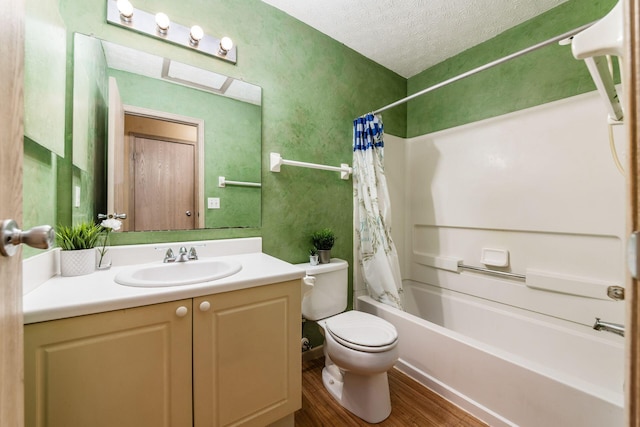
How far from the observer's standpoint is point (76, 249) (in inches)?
43.0

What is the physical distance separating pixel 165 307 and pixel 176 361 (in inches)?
8.1

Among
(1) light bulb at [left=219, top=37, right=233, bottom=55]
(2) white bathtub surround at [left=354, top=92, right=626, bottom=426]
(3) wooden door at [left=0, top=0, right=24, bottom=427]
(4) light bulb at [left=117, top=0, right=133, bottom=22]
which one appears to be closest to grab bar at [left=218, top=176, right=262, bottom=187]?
(1) light bulb at [left=219, top=37, right=233, bottom=55]

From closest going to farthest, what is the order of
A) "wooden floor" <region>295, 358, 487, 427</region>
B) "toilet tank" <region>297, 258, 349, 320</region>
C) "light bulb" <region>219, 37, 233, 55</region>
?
"wooden floor" <region>295, 358, 487, 427</region> < "light bulb" <region>219, 37, 233, 55</region> < "toilet tank" <region>297, 258, 349, 320</region>

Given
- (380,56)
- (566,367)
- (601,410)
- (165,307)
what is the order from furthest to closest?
(380,56) < (566,367) < (601,410) < (165,307)

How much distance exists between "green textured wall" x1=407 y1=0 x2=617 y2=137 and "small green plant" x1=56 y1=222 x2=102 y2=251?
2.50 meters

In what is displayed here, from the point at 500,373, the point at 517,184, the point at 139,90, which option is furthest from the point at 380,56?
the point at 500,373

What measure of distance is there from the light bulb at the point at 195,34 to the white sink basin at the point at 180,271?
1.22 meters

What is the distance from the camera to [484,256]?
197cm

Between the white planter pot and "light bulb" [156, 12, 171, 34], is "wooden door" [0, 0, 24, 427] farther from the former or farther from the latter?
"light bulb" [156, 12, 171, 34]

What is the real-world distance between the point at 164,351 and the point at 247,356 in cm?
32

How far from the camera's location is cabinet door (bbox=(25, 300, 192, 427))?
740 mm

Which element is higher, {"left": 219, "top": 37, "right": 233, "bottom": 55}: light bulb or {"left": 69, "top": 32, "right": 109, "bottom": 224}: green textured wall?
{"left": 219, "top": 37, "right": 233, "bottom": 55}: light bulb

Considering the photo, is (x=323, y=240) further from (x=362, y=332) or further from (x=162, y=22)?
(x=162, y=22)

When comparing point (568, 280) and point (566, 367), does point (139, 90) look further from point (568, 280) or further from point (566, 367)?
point (566, 367)
